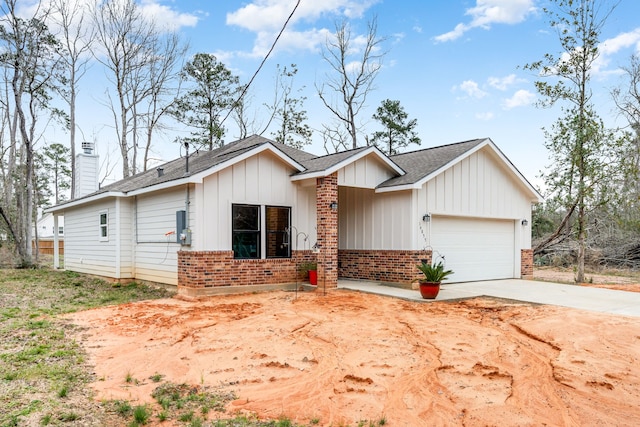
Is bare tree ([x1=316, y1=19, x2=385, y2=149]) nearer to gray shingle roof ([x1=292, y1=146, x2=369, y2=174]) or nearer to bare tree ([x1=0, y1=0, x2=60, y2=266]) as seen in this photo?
bare tree ([x1=0, y1=0, x2=60, y2=266])

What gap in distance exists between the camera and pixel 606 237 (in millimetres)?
20625

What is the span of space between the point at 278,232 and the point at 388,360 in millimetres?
6507

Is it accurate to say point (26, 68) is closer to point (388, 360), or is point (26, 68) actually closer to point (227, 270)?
point (227, 270)

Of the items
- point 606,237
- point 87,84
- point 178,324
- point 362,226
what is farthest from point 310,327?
point 87,84

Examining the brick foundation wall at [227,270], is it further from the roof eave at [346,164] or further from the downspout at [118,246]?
the downspout at [118,246]

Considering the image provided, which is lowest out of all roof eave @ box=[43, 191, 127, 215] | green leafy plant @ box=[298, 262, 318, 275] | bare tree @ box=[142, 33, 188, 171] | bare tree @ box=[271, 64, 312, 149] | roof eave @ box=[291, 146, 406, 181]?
green leafy plant @ box=[298, 262, 318, 275]

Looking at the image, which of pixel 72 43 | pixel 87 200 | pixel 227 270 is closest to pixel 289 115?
pixel 72 43

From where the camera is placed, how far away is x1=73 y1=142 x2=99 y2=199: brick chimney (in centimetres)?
1911

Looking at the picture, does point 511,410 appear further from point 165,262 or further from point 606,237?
point 606,237

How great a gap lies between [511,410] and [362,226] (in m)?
8.99

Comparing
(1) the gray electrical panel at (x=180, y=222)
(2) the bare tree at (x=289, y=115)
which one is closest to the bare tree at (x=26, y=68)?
(2) the bare tree at (x=289, y=115)

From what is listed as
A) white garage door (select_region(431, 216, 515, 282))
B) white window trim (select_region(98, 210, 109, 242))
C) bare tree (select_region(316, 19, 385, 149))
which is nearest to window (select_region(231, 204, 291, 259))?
white garage door (select_region(431, 216, 515, 282))

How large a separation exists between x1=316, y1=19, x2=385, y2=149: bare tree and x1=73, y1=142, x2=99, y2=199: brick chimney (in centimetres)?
1382

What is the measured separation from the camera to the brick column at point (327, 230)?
11.2 metres
